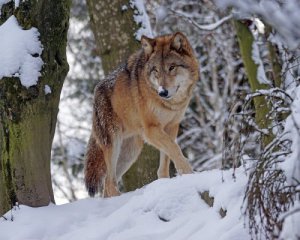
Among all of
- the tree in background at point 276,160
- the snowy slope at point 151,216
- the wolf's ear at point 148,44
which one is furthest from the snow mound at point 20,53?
the tree in background at point 276,160

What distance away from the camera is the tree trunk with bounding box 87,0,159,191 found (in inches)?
379

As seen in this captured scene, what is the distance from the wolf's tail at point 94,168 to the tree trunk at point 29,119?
1411 millimetres

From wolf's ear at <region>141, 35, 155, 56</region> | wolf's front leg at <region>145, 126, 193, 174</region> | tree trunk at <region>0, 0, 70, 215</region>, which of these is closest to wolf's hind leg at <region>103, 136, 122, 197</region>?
wolf's front leg at <region>145, 126, 193, 174</region>

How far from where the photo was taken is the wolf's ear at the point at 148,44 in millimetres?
8594

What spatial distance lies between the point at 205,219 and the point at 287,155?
4.05ft

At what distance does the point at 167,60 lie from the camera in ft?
28.3

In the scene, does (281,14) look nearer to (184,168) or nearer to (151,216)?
(151,216)

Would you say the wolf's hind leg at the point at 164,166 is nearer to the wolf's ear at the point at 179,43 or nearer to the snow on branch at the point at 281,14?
the wolf's ear at the point at 179,43

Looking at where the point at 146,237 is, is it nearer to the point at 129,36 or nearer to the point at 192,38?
the point at 129,36

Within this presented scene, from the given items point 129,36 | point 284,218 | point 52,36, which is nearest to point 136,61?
point 129,36

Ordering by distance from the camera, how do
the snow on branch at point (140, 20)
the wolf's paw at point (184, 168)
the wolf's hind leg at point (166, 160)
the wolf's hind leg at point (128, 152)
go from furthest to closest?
the snow on branch at point (140, 20)
the wolf's hind leg at point (128, 152)
the wolf's hind leg at point (166, 160)
the wolf's paw at point (184, 168)

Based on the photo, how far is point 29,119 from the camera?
284 inches

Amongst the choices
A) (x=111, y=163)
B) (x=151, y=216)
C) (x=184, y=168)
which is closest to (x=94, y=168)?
(x=111, y=163)

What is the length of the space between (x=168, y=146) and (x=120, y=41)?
2211 mm
